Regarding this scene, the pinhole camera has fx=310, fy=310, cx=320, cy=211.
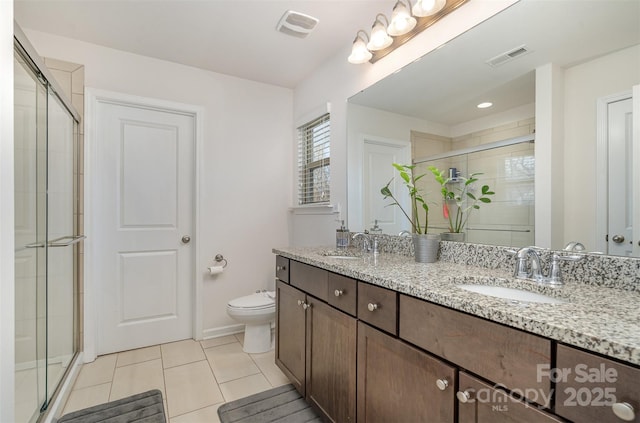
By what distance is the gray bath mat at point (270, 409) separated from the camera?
162 cm

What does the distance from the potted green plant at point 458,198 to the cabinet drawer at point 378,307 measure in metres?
0.62

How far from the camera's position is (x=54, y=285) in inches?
73.4

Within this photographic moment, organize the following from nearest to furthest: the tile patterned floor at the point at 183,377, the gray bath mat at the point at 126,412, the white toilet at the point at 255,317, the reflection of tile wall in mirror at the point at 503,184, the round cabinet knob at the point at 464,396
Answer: the round cabinet knob at the point at 464,396 < the reflection of tile wall in mirror at the point at 503,184 < the gray bath mat at the point at 126,412 < the tile patterned floor at the point at 183,377 < the white toilet at the point at 255,317

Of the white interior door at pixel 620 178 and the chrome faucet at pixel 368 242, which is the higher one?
the white interior door at pixel 620 178

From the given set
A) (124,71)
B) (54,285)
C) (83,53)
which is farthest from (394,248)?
(83,53)

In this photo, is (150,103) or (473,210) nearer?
(473,210)

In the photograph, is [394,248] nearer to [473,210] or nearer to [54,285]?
[473,210]

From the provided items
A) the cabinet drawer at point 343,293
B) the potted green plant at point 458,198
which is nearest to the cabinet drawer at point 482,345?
the cabinet drawer at point 343,293

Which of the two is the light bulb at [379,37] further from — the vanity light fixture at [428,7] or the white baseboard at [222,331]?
the white baseboard at [222,331]

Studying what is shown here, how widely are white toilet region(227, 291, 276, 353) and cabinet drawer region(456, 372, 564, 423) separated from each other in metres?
1.74

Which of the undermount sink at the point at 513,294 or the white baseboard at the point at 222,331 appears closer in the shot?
the undermount sink at the point at 513,294

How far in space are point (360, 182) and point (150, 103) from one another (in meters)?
1.82

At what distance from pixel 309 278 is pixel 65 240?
1630 millimetres

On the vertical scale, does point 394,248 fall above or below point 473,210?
below
